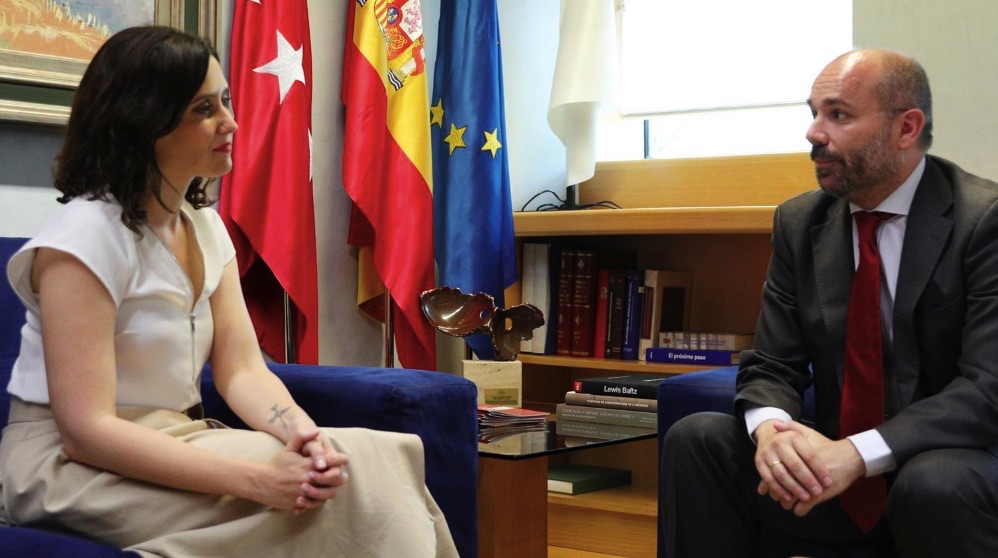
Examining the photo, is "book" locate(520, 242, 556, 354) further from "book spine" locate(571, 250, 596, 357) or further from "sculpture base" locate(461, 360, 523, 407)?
"sculpture base" locate(461, 360, 523, 407)

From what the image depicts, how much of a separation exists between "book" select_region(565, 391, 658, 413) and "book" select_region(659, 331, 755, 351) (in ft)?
2.53

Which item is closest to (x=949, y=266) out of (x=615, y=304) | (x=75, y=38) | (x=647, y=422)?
(x=647, y=422)

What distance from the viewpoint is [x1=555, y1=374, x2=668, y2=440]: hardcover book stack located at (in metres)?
2.30

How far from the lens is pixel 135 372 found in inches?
59.4

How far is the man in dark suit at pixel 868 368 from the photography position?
5.12ft

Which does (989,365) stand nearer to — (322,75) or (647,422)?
(647,422)

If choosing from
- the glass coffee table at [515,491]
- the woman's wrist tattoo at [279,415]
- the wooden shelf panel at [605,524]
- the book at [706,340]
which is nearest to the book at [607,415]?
the glass coffee table at [515,491]

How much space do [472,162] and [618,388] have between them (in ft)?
3.34

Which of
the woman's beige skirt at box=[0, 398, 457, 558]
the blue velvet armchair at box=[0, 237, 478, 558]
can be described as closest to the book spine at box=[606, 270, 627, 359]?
the blue velvet armchair at box=[0, 237, 478, 558]

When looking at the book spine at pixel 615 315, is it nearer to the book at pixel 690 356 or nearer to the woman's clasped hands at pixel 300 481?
the book at pixel 690 356

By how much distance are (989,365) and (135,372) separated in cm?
128

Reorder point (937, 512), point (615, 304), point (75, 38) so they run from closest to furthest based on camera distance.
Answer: point (937, 512) < point (75, 38) < point (615, 304)

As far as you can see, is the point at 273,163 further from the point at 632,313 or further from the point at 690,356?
the point at 690,356

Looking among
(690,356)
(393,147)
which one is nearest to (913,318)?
(690,356)
